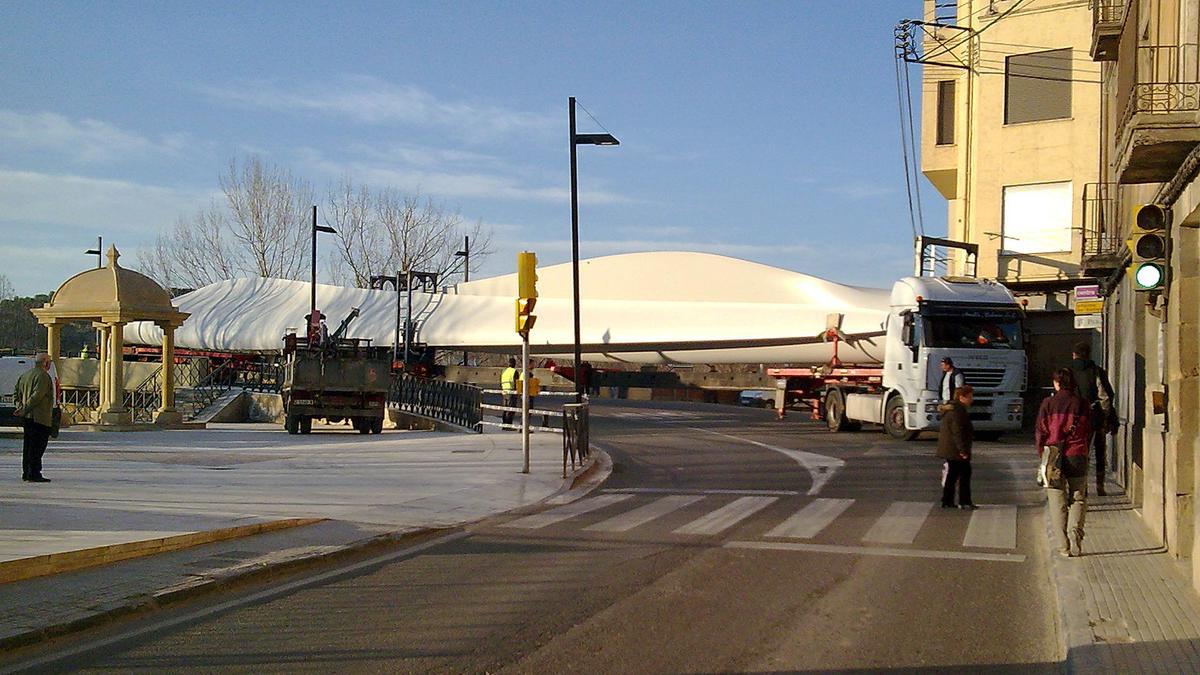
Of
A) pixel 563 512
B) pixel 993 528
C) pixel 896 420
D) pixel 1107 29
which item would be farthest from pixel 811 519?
pixel 896 420

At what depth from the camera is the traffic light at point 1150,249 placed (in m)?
10.6

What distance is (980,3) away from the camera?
34.8 metres

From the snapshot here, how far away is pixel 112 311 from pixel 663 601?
86.0ft

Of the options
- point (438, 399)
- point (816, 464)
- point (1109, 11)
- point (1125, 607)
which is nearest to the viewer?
point (1125, 607)

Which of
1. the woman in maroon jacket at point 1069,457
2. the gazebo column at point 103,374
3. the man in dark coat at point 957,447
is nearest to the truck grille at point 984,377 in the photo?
the man in dark coat at point 957,447

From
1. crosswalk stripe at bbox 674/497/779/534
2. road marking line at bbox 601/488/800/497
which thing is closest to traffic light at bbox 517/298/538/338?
road marking line at bbox 601/488/800/497

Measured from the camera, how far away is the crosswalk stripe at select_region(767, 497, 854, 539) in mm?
11797

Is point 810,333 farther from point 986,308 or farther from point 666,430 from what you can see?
point 986,308

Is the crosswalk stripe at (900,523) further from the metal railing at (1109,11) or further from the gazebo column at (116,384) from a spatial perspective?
the gazebo column at (116,384)

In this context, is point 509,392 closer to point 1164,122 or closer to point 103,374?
point 103,374

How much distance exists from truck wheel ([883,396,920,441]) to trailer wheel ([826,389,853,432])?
2211 millimetres

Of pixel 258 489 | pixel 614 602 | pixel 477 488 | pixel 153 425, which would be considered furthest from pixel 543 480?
pixel 153 425

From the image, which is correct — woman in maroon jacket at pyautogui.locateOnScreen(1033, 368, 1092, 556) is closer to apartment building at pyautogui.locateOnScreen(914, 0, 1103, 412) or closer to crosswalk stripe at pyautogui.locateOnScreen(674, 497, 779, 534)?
crosswalk stripe at pyautogui.locateOnScreen(674, 497, 779, 534)

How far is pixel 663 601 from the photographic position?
8289 millimetres
